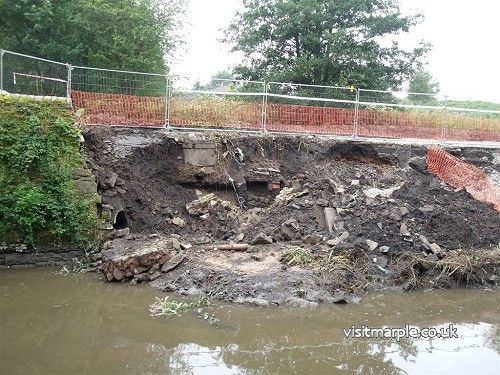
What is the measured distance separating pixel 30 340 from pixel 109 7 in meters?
16.8

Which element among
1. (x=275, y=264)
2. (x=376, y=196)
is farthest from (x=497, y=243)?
(x=275, y=264)

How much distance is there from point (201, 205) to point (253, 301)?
471 cm

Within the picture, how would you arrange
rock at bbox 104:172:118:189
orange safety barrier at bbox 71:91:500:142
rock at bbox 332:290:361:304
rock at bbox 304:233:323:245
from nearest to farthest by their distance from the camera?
1. rock at bbox 332:290:361:304
2. rock at bbox 304:233:323:245
3. rock at bbox 104:172:118:189
4. orange safety barrier at bbox 71:91:500:142

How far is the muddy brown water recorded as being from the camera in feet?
18.5

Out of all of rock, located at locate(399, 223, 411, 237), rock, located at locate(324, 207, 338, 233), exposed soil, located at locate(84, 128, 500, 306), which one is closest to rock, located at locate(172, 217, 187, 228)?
exposed soil, located at locate(84, 128, 500, 306)

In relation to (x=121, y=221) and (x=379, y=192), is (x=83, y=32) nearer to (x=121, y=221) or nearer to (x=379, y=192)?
(x=121, y=221)

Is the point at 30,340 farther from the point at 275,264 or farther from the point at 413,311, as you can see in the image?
the point at 413,311

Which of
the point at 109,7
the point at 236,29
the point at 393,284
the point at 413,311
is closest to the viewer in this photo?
the point at 413,311

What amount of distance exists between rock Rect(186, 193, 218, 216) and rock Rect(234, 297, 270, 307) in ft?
14.4

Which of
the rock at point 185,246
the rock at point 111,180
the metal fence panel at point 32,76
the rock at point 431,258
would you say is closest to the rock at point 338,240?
the rock at point 431,258

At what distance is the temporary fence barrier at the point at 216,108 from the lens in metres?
11.8

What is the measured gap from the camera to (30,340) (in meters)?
6.08

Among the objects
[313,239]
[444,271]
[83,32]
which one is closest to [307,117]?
[313,239]

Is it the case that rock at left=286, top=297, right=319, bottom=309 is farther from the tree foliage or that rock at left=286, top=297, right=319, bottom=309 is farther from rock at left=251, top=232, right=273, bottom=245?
the tree foliage
